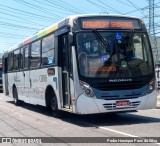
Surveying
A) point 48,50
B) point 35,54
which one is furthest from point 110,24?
point 35,54

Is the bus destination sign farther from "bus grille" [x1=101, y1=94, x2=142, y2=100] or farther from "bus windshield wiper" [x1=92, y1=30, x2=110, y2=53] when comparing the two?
"bus grille" [x1=101, y1=94, x2=142, y2=100]

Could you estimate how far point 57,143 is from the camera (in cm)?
873

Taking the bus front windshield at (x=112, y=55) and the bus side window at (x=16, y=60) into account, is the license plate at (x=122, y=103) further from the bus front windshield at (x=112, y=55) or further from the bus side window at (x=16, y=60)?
the bus side window at (x=16, y=60)

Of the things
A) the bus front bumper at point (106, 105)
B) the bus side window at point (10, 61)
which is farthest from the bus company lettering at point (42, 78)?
the bus side window at point (10, 61)

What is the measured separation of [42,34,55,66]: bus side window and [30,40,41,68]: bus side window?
72 centimetres

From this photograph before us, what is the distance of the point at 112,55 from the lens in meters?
11.6

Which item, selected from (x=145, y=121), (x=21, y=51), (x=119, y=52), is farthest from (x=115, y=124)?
(x=21, y=51)

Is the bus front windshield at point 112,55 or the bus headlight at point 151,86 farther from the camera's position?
the bus headlight at point 151,86

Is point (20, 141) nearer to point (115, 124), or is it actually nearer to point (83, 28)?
point (115, 124)

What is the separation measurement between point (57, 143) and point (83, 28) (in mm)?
4159

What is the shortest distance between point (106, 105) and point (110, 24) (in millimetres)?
A: 2503

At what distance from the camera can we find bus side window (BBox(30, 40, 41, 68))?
1513 cm

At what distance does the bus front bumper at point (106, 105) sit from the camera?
442 inches

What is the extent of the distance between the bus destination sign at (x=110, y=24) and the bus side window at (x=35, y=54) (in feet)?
12.4
